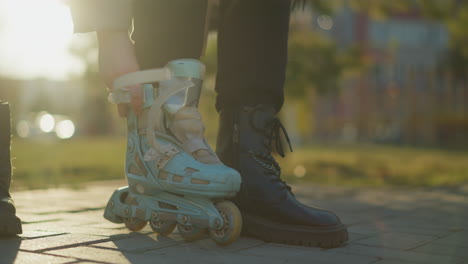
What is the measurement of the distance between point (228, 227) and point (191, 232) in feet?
0.39

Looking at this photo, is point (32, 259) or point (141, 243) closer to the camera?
point (32, 259)

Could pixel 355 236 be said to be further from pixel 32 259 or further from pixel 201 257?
pixel 32 259

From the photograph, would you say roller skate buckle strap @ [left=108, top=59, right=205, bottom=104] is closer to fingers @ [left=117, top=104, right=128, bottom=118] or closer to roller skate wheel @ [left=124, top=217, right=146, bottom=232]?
fingers @ [left=117, top=104, right=128, bottom=118]

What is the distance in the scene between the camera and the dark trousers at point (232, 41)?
1.75 m

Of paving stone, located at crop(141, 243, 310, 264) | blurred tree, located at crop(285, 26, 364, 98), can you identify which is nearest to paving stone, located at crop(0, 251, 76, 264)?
paving stone, located at crop(141, 243, 310, 264)

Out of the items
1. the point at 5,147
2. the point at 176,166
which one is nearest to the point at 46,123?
the point at 5,147

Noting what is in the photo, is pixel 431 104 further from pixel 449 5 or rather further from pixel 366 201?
pixel 366 201

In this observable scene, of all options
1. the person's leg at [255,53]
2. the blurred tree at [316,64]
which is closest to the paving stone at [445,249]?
the person's leg at [255,53]

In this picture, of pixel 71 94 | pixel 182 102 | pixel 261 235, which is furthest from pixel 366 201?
pixel 71 94

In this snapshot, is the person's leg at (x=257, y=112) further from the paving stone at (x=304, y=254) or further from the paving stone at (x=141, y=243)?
the paving stone at (x=141, y=243)

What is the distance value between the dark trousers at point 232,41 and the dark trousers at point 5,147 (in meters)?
0.45

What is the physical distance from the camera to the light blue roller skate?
1.59m

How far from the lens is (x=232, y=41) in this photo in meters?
1.92

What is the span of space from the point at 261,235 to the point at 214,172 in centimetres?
27
